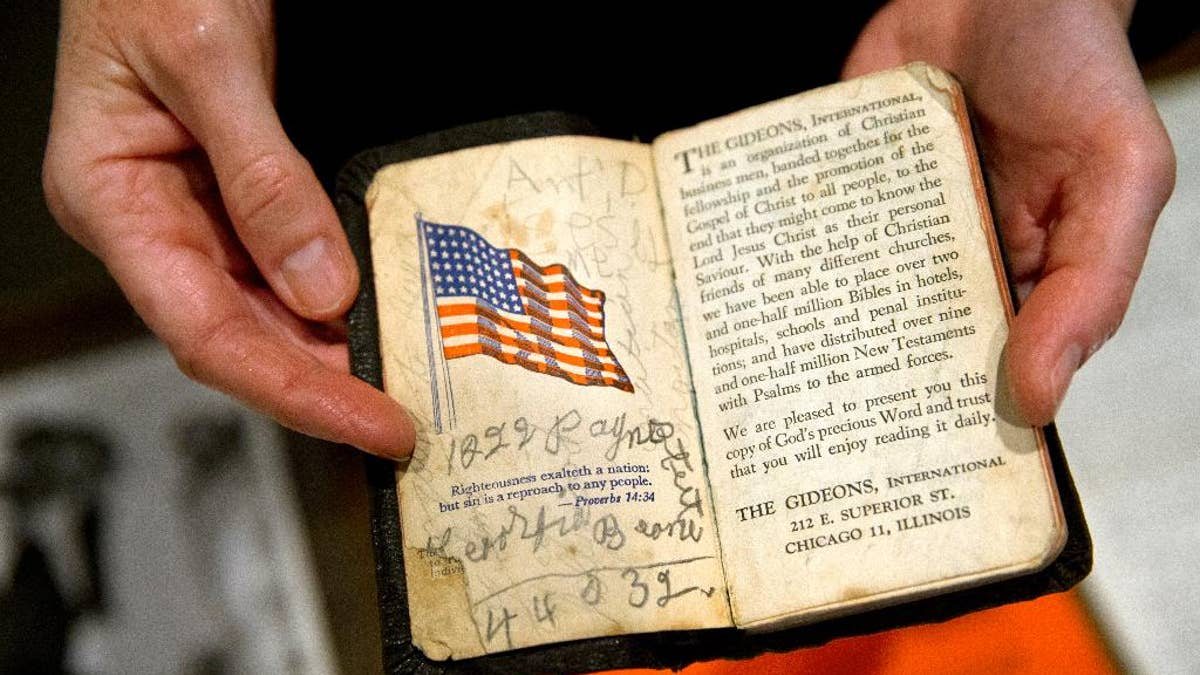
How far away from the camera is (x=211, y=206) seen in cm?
96

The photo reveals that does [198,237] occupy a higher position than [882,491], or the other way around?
[198,237]

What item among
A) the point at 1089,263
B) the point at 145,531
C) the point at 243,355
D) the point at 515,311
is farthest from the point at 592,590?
the point at 145,531

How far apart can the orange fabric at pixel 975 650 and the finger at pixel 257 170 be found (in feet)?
1.87

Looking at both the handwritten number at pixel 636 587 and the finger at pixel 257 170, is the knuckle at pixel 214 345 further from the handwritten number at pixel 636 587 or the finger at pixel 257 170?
the handwritten number at pixel 636 587

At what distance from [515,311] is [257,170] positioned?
259 millimetres

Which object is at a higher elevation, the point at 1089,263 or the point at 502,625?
the point at 1089,263

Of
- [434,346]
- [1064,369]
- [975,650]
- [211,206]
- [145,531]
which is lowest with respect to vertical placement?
[975,650]

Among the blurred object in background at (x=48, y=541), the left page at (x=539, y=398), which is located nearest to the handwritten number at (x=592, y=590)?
the left page at (x=539, y=398)

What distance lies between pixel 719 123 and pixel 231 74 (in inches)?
17.4

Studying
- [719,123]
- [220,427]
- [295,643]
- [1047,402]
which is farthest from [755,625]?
[220,427]

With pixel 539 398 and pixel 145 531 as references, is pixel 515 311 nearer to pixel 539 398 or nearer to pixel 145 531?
pixel 539 398

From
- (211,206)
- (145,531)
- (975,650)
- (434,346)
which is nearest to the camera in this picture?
(434,346)

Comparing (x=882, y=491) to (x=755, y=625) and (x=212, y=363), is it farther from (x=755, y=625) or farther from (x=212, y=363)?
(x=212, y=363)

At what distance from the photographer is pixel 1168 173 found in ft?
2.56
